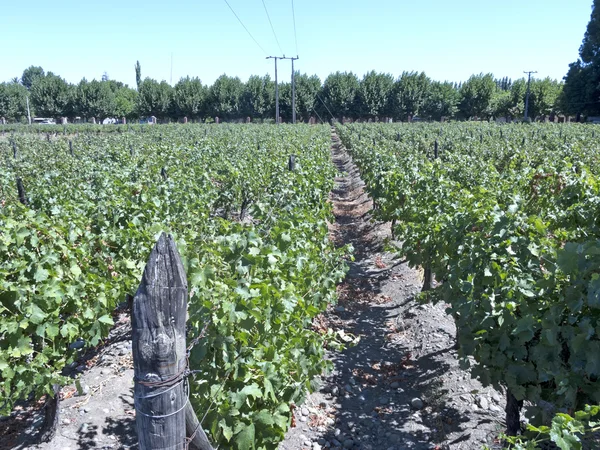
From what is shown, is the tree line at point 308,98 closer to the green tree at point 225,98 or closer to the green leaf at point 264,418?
the green tree at point 225,98

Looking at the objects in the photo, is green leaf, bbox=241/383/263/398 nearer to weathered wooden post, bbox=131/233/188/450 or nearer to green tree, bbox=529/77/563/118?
weathered wooden post, bbox=131/233/188/450

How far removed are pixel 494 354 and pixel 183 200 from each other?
14.9 feet

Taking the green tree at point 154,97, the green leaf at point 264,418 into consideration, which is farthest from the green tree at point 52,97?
the green leaf at point 264,418

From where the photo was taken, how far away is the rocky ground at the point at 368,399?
3.80m

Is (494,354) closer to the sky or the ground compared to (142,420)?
closer to the ground

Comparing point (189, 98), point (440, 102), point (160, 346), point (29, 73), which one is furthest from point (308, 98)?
point (29, 73)

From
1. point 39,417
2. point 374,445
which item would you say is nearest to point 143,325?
Answer: point 374,445

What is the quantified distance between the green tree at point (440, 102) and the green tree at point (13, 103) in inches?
2336

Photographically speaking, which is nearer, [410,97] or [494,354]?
[494,354]

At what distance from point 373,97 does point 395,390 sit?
6415 cm

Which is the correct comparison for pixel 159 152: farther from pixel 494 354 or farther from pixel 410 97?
pixel 410 97

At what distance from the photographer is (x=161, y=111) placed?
208 ft

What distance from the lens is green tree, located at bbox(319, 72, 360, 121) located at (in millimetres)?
64938

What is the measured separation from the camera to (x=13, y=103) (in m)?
70.6
